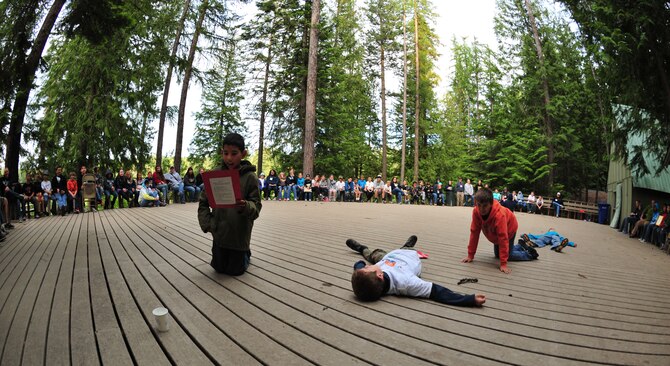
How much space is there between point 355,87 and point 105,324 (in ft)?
72.7

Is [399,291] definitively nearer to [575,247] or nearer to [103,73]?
[575,247]

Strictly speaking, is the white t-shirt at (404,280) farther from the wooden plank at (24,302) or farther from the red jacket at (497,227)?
the wooden plank at (24,302)

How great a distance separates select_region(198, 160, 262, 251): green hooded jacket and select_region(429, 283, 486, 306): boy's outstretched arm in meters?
1.64

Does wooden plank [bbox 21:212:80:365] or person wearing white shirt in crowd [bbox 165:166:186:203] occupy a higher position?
person wearing white shirt in crowd [bbox 165:166:186:203]

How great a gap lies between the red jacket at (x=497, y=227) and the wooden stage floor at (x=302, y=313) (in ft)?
0.85

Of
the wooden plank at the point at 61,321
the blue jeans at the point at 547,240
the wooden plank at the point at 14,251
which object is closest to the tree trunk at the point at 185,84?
the wooden plank at the point at 14,251

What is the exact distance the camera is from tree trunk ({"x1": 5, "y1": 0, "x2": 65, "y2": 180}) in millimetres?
4832

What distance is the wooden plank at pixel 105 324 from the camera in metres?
1.66

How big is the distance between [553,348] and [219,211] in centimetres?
277

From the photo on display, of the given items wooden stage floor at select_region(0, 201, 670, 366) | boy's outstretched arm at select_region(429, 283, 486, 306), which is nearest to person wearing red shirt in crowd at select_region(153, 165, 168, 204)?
wooden stage floor at select_region(0, 201, 670, 366)

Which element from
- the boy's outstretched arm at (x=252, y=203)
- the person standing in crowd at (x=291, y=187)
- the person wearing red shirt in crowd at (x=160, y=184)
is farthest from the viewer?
the person standing in crowd at (x=291, y=187)

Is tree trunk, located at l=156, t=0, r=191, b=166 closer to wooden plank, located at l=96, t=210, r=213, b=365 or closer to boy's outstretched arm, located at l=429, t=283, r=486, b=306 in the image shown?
wooden plank, located at l=96, t=210, r=213, b=365

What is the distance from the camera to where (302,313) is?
7.28ft

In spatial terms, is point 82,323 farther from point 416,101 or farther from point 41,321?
point 416,101
